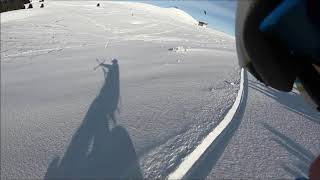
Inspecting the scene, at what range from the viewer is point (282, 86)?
4.53 ft

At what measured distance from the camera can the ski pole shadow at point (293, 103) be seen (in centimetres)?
406

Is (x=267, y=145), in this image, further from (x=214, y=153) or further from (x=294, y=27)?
(x=294, y=27)

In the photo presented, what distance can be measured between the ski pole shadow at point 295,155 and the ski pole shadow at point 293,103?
0.70 meters

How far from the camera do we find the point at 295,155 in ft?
9.52

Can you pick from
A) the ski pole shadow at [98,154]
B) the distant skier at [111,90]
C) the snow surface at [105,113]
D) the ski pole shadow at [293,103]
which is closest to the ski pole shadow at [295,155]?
the snow surface at [105,113]

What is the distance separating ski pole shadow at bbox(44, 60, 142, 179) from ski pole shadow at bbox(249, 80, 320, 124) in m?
1.87

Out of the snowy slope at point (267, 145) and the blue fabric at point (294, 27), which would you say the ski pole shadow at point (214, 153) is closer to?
the snowy slope at point (267, 145)

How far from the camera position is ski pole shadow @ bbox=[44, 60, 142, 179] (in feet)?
8.51

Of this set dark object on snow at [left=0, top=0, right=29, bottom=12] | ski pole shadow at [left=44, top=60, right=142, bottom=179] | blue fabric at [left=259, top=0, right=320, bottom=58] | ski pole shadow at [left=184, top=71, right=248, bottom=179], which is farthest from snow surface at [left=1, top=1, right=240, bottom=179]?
dark object on snow at [left=0, top=0, right=29, bottom=12]

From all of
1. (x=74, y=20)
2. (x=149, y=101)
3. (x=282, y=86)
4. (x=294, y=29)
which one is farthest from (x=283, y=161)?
(x=74, y=20)

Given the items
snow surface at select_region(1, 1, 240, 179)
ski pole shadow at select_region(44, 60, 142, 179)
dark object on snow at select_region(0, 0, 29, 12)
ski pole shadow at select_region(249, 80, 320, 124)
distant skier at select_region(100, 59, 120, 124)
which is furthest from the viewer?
dark object on snow at select_region(0, 0, 29, 12)

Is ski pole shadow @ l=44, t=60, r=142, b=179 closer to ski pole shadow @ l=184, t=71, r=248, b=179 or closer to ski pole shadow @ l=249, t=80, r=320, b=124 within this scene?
ski pole shadow @ l=184, t=71, r=248, b=179

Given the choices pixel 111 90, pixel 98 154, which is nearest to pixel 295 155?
pixel 98 154

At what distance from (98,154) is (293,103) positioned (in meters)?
2.63
